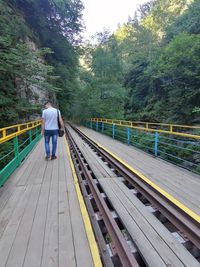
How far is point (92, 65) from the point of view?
22.8 meters

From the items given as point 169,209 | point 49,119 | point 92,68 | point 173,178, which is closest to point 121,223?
point 169,209

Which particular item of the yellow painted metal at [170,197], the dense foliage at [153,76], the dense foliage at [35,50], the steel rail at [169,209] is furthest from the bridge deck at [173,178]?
the dense foliage at [153,76]

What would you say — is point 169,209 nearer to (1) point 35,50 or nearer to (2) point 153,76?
(1) point 35,50

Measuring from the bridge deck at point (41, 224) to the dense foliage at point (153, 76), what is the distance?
39.2 feet

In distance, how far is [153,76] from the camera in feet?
59.7

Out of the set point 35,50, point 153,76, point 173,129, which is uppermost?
point 35,50

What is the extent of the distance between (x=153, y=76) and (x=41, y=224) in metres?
17.5

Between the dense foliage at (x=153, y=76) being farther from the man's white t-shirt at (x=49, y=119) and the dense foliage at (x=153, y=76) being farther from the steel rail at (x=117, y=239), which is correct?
the steel rail at (x=117, y=239)

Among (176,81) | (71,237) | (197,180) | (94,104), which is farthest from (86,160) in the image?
(94,104)

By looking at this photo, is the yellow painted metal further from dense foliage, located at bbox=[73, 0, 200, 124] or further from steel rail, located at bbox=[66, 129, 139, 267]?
dense foliage, located at bbox=[73, 0, 200, 124]

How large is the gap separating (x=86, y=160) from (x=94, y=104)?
15022 millimetres

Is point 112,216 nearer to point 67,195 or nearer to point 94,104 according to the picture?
point 67,195

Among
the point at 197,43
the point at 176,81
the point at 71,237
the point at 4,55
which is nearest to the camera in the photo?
the point at 71,237

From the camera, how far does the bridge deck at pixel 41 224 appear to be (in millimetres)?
2119
